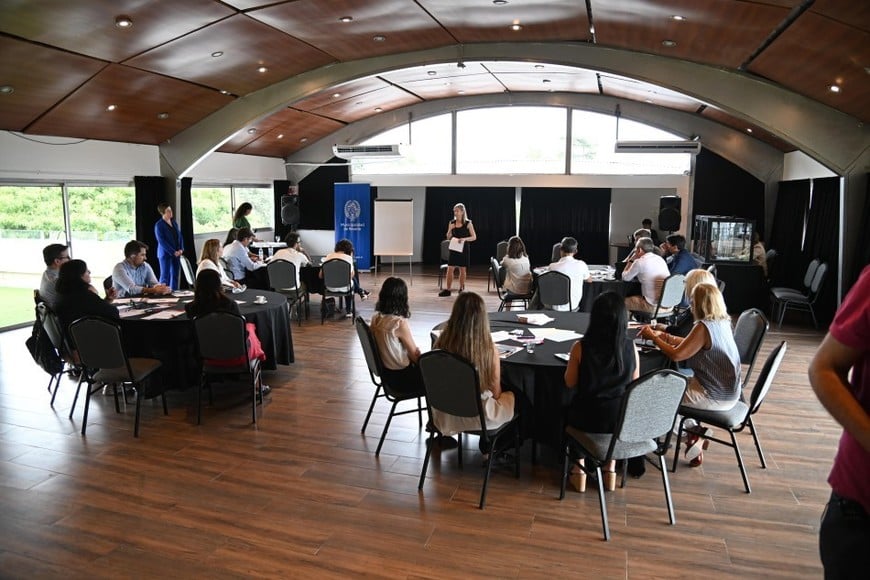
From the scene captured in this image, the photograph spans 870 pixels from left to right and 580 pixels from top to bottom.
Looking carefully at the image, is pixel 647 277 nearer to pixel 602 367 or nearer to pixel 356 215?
pixel 602 367

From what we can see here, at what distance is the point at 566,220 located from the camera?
48.0 ft

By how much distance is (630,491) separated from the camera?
3639 mm

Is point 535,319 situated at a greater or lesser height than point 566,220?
lesser

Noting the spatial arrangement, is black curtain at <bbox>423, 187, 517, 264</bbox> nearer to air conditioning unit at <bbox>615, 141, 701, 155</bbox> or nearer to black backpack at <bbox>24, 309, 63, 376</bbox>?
air conditioning unit at <bbox>615, 141, 701, 155</bbox>

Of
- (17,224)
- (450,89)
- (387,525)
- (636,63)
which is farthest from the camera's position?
(450,89)

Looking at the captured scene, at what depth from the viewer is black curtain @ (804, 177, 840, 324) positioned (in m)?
8.60

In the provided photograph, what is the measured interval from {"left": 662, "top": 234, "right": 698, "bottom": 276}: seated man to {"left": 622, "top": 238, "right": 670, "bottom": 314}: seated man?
1.53 feet

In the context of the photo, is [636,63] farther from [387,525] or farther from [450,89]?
[387,525]

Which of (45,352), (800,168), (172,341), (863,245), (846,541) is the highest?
(800,168)

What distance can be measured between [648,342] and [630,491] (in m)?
1.01

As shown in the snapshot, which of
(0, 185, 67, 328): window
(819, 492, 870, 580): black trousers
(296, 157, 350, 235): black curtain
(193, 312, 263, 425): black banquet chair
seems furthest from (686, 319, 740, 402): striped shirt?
(296, 157, 350, 235): black curtain

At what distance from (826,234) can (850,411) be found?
922 centimetres

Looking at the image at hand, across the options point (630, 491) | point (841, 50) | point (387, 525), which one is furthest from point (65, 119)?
point (841, 50)

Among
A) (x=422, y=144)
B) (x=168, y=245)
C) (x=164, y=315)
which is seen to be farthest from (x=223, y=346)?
(x=422, y=144)
